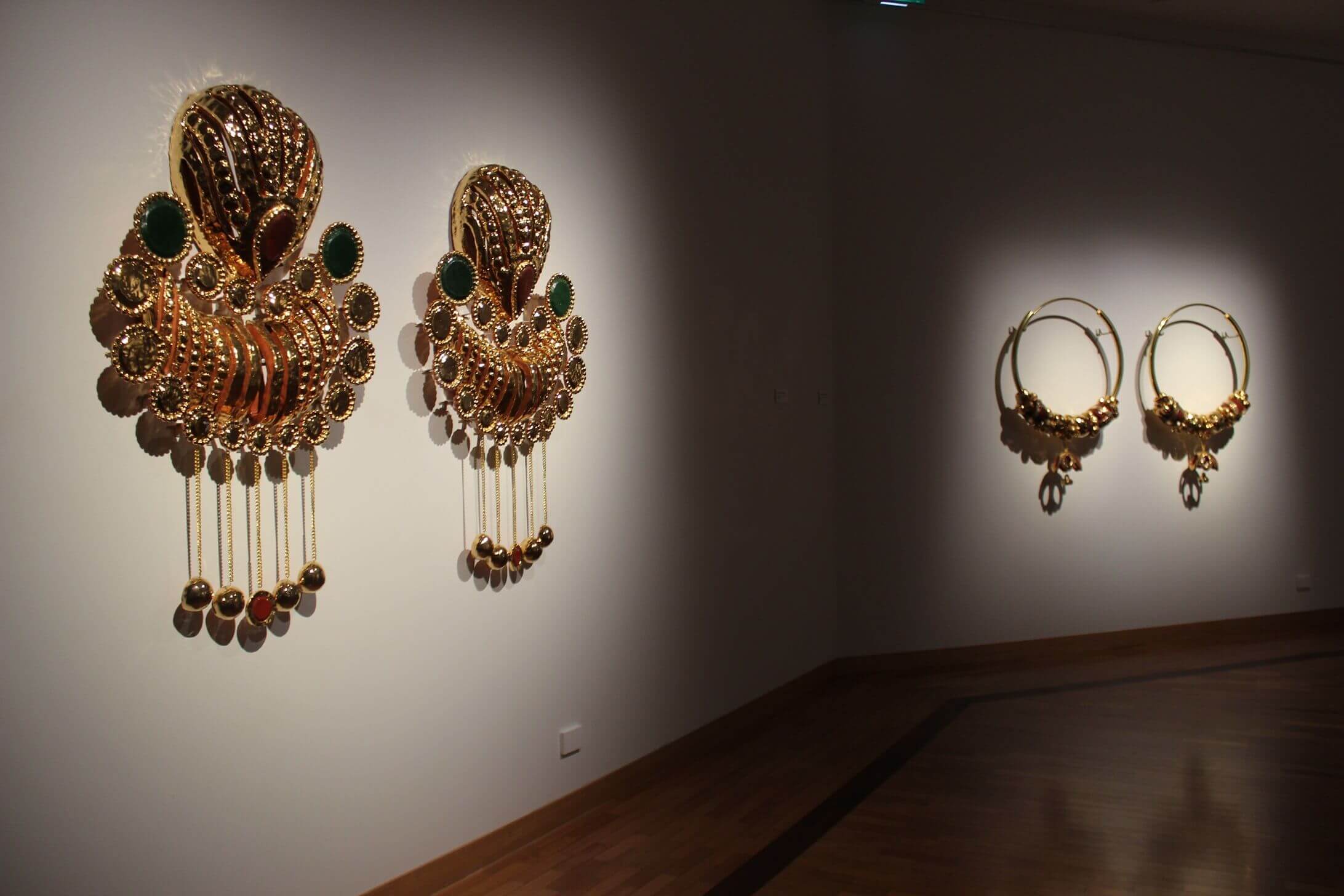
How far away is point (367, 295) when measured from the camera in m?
2.98

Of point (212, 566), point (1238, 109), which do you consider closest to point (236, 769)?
point (212, 566)

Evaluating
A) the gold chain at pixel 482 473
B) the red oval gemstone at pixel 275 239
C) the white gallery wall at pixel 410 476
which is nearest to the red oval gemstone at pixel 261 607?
Result: the white gallery wall at pixel 410 476

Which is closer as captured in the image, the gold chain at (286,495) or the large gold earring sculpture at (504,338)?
the gold chain at (286,495)

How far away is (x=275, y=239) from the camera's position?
2674 mm

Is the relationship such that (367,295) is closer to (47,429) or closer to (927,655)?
(47,429)

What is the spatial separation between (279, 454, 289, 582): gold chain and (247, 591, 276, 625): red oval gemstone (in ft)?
0.30

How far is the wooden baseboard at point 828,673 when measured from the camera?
11.2 feet

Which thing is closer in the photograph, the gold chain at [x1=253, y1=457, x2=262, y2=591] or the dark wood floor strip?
the gold chain at [x1=253, y1=457, x2=262, y2=591]

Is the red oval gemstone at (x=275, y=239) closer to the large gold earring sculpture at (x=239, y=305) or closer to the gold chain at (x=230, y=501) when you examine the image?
the large gold earring sculpture at (x=239, y=305)

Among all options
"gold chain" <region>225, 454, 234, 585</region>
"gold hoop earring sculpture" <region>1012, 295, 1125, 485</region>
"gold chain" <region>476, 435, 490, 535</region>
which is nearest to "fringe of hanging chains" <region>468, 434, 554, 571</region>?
"gold chain" <region>476, 435, 490, 535</region>

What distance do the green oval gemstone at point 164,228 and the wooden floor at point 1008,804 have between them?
1923 millimetres

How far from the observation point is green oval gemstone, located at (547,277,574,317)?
3729mm

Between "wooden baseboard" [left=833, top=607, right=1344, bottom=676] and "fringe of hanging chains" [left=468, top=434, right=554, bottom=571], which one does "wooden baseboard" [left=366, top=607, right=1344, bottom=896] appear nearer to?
"wooden baseboard" [left=833, top=607, right=1344, bottom=676]

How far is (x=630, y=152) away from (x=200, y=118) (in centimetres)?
193
